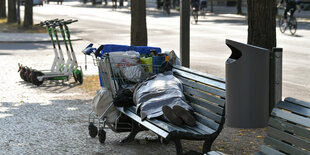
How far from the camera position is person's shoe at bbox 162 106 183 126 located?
18.9ft

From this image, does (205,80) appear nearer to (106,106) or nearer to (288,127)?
(106,106)

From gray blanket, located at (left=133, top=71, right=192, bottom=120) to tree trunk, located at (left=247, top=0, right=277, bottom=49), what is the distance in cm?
181

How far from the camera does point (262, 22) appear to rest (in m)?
7.97

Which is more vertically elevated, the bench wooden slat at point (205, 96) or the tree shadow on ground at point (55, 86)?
the bench wooden slat at point (205, 96)

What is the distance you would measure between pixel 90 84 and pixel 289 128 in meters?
8.12

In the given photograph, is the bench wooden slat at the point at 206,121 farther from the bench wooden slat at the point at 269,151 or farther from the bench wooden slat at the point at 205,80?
the bench wooden slat at the point at 269,151

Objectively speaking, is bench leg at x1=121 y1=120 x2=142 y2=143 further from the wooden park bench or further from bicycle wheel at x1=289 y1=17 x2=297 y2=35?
bicycle wheel at x1=289 y1=17 x2=297 y2=35

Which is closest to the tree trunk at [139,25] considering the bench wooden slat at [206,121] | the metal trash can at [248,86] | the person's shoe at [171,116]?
the metal trash can at [248,86]

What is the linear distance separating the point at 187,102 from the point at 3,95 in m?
5.41

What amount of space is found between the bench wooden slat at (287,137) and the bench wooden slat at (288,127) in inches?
1.1

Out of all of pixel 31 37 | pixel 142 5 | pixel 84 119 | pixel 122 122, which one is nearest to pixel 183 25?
pixel 142 5

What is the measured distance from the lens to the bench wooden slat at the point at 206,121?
571 cm

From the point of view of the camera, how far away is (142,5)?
473 inches

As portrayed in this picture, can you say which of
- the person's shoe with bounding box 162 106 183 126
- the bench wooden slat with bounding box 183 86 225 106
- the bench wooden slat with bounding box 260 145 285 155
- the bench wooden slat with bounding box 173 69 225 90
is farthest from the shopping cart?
the bench wooden slat with bounding box 260 145 285 155
